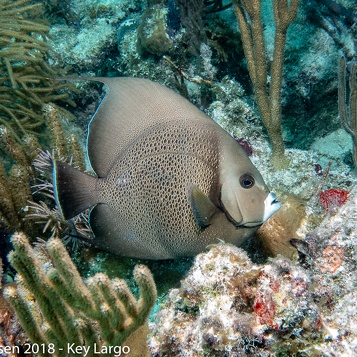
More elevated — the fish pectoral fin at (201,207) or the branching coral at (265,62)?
the branching coral at (265,62)

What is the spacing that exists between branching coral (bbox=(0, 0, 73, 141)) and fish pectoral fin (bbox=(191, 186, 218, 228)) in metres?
2.75

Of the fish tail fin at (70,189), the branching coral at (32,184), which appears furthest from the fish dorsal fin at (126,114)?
the branching coral at (32,184)

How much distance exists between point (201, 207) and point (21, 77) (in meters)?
3.34

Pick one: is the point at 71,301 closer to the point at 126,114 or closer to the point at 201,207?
the point at 201,207

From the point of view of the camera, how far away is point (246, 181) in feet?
6.36

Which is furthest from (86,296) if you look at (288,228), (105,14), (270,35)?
(105,14)

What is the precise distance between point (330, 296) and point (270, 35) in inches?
147

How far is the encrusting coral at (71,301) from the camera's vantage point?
1.31m

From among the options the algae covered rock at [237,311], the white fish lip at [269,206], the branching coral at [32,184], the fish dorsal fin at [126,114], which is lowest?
the branching coral at [32,184]

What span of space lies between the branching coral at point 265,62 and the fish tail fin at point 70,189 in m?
2.10

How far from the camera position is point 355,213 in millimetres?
1777

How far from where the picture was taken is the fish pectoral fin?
1.92 m

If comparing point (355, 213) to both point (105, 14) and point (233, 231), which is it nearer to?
point (233, 231)

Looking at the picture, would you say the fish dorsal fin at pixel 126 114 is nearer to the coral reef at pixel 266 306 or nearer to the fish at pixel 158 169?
the fish at pixel 158 169
